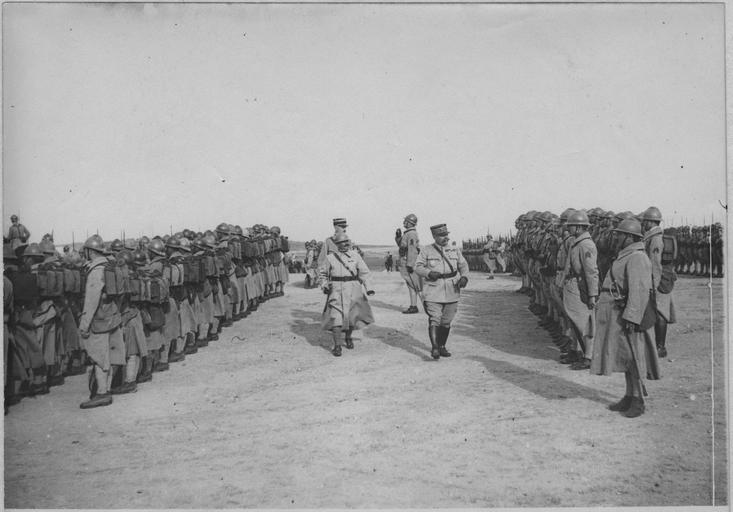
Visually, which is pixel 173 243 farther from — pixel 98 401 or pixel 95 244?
pixel 98 401

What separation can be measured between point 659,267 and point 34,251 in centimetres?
858

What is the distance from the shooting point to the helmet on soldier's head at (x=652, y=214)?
8.23 metres

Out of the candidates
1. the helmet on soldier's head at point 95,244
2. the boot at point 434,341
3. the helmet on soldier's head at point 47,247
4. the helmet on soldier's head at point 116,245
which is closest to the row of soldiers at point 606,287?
the boot at point 434,341

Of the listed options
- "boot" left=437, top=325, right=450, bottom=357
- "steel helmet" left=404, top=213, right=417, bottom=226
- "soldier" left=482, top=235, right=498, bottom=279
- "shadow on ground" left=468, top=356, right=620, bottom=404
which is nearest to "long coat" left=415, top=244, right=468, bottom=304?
"boot" left=437, top=325, right=450, bottom=357

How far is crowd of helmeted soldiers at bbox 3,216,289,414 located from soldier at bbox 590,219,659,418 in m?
5.54

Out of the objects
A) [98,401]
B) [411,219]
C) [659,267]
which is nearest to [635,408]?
[659,267]

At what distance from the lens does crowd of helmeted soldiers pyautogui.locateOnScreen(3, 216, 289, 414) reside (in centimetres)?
661

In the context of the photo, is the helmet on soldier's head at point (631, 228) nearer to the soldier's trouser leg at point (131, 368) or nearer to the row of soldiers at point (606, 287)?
the row of soldiers at point (606, 287)

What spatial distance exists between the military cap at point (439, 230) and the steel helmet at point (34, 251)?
18.1ft

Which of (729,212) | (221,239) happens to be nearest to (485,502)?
(729,212)

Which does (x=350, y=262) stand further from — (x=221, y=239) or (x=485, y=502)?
(x=485, y=502)

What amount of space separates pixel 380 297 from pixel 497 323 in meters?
5.15

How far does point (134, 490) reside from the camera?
4648 millimetres

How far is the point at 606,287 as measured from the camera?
6.07 metres
